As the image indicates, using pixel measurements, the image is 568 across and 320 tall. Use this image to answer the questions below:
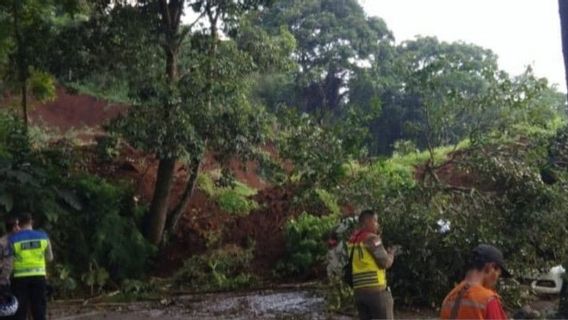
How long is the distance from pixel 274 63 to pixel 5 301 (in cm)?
836

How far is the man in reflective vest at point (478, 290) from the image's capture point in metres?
4.34

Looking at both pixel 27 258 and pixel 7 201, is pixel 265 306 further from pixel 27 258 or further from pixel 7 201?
pixel 7 201

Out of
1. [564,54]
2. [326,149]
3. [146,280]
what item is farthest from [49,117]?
[564,54]

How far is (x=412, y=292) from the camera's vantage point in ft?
38.2

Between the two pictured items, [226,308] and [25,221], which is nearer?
[25,221]

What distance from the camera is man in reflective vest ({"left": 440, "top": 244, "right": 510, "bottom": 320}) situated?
4.34 metres

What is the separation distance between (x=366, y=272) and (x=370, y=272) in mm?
38

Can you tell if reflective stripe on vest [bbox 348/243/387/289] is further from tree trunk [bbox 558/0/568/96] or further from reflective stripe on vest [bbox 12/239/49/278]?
reflective stripe on vest [bbox 12/239/49/278]

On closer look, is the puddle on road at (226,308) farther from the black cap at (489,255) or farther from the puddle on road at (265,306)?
the black cap at (489,255)

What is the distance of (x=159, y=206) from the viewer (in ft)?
54.1

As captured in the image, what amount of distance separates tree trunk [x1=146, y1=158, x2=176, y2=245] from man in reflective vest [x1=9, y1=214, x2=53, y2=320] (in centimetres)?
692

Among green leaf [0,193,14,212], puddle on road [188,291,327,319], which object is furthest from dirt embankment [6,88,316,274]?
green leaf [0,193,14,212]

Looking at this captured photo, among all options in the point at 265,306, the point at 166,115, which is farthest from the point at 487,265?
the point at 166,115

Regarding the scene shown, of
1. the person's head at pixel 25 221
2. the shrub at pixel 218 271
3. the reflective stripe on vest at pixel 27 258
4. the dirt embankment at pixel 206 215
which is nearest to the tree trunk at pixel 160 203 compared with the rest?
the dirt embankment at pixel 206 215
